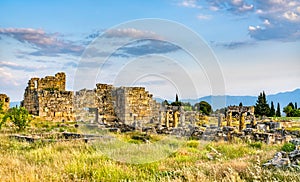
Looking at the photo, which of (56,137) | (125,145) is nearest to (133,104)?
(56,137)

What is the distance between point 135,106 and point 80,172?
23389mm

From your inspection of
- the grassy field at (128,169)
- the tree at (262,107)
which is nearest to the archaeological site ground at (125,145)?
the grassy field at (128,169)

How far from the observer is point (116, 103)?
32531 millimetres

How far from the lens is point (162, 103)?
34.6 m

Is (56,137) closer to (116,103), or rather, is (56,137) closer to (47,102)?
(116,103)

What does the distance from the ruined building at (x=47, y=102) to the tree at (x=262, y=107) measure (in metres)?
36.2

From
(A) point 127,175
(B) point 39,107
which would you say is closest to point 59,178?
(A) point 127,175

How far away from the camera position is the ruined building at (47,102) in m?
32.9

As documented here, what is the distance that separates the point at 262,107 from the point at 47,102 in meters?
40.4

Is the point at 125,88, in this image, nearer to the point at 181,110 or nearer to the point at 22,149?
the point at 181,110

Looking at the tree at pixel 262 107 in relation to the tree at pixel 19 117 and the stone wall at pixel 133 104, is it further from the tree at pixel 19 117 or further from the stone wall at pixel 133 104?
the tree at pixel 19 117

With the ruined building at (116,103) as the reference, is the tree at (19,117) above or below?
below

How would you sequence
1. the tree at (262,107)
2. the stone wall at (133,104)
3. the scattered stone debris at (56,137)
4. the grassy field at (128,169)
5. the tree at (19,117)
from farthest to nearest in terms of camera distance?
the tree at (262,107), the stone wall at (133,104), the tree at (19,117), the scattered stone debris at (56,137), the grassy field at (128,169)

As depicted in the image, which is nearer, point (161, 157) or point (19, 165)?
point (19, 165)
